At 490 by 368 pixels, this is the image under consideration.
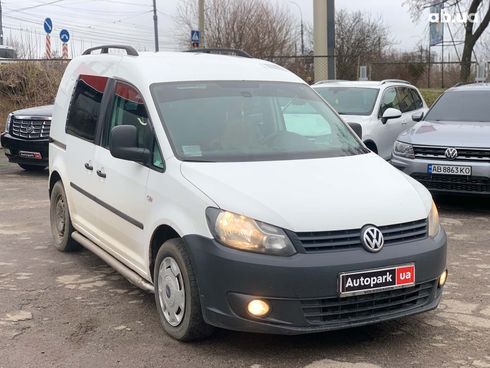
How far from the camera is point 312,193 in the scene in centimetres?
388

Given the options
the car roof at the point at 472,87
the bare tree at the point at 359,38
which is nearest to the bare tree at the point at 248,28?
the bare tree at the point at 359,38

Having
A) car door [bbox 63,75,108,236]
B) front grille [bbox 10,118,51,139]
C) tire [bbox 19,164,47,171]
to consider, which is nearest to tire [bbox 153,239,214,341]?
car door [bbox 63,75,108,236]

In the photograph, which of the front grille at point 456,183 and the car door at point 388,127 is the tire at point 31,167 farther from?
the front grille at point 456,183

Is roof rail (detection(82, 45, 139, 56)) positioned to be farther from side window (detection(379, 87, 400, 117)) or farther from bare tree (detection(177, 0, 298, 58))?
bare tree (detection(177, 0, 298, 58))

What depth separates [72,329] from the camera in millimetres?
4344

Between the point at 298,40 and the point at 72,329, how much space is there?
99.6 feet

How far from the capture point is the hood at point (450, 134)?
7844 mm

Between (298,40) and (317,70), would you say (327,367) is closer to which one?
(317,70)

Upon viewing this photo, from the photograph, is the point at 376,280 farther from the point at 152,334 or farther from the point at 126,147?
the point at 126,147

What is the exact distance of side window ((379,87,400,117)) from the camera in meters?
10.7

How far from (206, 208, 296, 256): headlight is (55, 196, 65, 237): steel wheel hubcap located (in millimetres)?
2973

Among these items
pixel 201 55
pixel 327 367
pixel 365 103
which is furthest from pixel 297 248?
pixel 365 103

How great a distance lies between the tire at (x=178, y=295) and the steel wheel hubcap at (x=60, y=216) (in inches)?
91.1

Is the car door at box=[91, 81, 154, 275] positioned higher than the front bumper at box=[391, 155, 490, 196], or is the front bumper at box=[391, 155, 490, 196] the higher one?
the car door at box=[91, 81, 154, 275]
